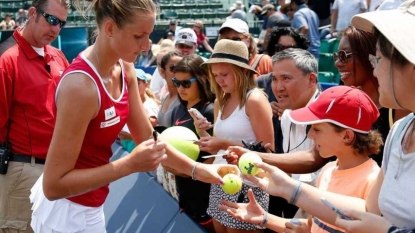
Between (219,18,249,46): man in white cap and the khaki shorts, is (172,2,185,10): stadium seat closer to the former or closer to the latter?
(219,18,249,46): man in white cap

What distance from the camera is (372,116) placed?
105 inches

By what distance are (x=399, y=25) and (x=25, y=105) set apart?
273 cm

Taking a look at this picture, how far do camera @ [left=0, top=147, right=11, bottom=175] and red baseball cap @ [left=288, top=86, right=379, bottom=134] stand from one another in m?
2.13

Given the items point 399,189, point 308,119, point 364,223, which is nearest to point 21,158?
point 308,119

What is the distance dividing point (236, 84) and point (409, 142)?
218 centimetres

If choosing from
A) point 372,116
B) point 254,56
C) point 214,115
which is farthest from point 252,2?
point 372,116

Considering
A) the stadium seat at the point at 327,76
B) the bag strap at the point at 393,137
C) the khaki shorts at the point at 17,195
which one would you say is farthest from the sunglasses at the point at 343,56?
the stadium seat at the point at 327,76

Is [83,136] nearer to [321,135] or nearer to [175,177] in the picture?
[321,135]

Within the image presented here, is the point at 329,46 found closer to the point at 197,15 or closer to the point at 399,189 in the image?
the point at 399,189

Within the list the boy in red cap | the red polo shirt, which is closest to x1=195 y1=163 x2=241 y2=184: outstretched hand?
the boy in red cap

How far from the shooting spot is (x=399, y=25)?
1.87 meters

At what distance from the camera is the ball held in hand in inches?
148

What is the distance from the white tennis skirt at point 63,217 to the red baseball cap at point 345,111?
116 cm

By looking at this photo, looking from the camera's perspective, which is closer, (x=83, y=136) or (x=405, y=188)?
(x=405, y=188)
